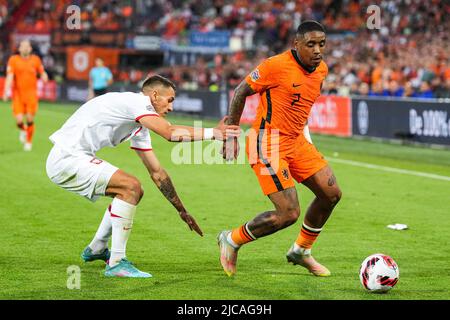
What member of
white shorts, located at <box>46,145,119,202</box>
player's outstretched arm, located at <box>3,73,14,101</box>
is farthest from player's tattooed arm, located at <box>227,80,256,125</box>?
player's outstretched arm, located at <box>3,73,14,101</box>

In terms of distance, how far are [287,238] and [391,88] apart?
→ 15210 millimetres

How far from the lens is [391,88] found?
2580 centimetres

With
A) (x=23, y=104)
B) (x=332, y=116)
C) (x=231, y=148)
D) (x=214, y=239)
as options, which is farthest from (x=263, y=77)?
(x=332, y=116)

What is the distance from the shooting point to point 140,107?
27.9 feet

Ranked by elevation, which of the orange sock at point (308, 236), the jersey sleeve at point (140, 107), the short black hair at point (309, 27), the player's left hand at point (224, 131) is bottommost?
the orange sock at point (308, 236)

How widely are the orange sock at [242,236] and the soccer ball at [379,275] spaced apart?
117cm

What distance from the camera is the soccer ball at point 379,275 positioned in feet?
26.7

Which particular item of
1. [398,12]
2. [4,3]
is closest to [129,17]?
[4,3]

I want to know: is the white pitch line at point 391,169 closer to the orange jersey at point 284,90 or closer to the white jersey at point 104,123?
the orange jersey at point 284,90

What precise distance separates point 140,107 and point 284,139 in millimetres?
1346

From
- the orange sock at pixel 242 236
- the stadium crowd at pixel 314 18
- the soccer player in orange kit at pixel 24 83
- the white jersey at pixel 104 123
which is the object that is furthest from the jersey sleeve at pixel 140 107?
the stadium crowd at pixel 314 18

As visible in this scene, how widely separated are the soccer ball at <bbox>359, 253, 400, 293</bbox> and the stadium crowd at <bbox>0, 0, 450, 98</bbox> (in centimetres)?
1578

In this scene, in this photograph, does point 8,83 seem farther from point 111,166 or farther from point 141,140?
point 111,166

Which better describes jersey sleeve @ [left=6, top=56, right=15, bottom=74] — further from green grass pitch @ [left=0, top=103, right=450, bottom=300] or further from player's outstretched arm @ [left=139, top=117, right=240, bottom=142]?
player's outstretched arm @ [left=139, top=117, right=240, bottom=142]
